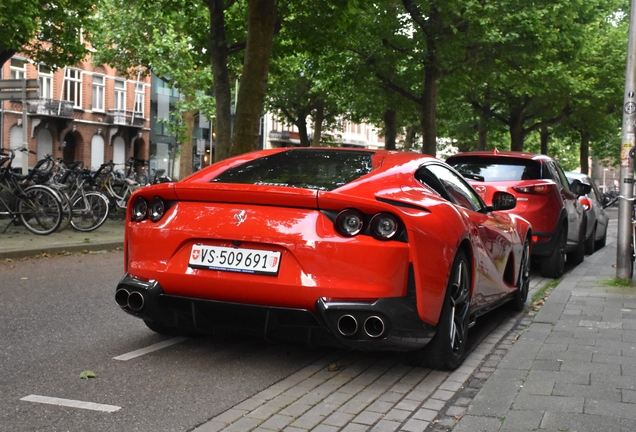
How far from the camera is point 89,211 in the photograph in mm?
14711

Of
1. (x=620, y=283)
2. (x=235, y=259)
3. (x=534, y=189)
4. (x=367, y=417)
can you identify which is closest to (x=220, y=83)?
Result: (x=534, y=189)

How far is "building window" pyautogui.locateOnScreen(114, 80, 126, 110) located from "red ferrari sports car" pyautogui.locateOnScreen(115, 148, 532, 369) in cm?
5800

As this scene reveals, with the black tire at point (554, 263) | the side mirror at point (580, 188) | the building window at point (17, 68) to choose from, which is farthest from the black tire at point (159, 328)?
the building window at point (17, 68)

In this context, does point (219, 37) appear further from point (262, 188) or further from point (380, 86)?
point (262, 188)

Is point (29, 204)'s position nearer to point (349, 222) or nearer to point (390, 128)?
point (349, 222)

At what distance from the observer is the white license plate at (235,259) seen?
15.6 feet

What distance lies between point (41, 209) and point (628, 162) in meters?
8.63

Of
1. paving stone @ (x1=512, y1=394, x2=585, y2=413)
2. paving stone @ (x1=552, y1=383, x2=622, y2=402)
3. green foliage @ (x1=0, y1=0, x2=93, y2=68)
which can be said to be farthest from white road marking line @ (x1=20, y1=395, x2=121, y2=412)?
green foliage @ (x1=0, y1=0, x2=93, y2=68)

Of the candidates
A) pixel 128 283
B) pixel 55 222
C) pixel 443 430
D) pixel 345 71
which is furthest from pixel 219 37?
pixel 443 430

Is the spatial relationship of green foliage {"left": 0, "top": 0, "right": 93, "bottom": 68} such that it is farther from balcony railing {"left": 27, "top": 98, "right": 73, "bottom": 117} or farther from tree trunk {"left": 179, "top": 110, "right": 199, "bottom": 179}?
balcony railing {"left": 27, "top": 98, "right": 73, "bottom": 117}

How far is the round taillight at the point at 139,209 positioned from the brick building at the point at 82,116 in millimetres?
47837

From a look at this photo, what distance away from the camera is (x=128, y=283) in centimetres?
512

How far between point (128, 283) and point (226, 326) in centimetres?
65

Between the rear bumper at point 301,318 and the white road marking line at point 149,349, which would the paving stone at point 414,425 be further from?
the white road marking line at point 149,349
